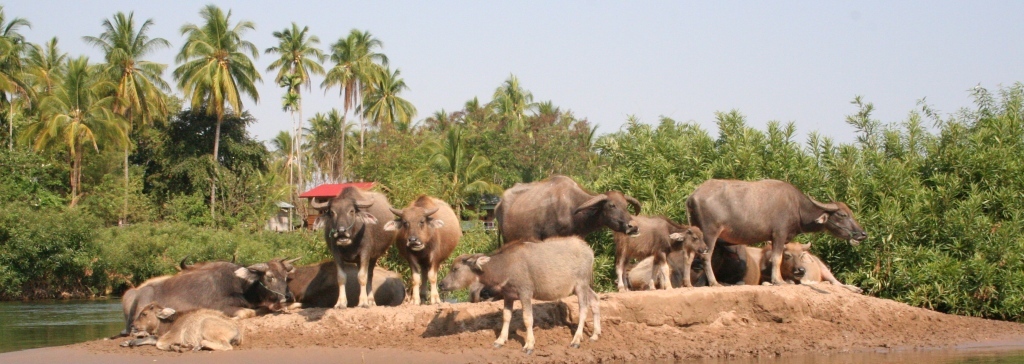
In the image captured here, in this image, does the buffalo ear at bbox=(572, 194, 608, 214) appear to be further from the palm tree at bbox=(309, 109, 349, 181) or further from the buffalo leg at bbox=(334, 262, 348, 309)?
the palm tree at bbox=(309, 109, 349, 181)

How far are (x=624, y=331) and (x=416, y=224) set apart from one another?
3.30 metres

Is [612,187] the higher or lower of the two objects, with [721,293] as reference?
higher

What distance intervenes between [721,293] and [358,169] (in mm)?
44747

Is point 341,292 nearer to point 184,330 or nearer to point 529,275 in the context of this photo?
point 184,330

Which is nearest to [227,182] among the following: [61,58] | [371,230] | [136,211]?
[136,211]

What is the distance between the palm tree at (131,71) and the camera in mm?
50625

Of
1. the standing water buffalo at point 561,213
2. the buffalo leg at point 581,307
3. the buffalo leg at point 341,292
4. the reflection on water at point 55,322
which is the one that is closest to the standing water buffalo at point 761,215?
the standing water buffalo at point 561,213

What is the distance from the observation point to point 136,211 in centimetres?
4812

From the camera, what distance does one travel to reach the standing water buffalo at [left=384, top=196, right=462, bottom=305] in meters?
13.7

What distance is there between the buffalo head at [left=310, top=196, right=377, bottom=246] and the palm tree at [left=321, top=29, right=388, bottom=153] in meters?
50.5

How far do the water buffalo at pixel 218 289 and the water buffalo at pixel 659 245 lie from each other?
16.9 ft

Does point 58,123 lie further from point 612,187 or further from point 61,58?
point 612,187

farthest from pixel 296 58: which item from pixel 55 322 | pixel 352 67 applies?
pixel 55 322

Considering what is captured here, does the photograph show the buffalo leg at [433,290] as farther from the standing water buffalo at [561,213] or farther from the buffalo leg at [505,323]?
the buffalo leg at [505,323]
